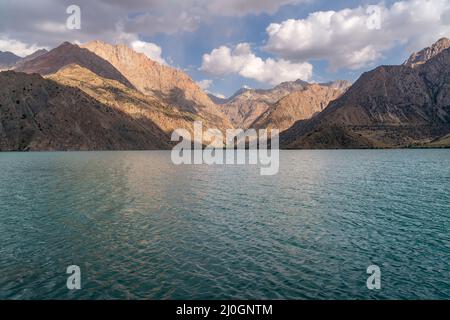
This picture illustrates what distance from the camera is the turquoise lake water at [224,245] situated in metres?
25.2

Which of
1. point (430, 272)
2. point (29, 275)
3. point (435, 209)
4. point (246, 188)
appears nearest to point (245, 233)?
point (430, 272)

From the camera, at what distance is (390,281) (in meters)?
26.3

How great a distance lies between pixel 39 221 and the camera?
44281mm

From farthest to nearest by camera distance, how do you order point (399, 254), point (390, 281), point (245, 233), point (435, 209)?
point (435, 209)
point (245, 233)
point (399, 254)
point (390, 281)

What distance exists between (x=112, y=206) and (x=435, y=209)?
160 feet

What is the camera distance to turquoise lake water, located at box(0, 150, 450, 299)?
25250 mm

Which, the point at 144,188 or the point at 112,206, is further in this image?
the point at 144,188

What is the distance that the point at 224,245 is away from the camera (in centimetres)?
3503
